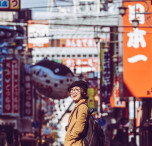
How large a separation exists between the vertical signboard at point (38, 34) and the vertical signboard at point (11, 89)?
3.70 m

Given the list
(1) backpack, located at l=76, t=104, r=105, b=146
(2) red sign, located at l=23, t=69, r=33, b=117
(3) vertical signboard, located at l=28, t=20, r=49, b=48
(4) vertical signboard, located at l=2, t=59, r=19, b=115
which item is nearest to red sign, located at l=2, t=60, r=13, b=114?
(4) vertical signboard, located at l=2, t=59, r=19, b=115

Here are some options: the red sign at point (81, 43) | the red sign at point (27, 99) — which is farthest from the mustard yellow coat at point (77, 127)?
the red sign at point (81, 43)

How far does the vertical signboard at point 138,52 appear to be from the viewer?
1009 inches

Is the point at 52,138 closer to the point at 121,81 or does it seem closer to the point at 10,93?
the point at 10,93

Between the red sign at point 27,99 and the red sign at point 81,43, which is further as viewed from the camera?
the red sign at point 81,43

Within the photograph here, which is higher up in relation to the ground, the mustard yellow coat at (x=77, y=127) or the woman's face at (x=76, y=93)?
the woman's face at (x=76, y=93)

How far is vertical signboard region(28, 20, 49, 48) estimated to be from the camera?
56.9 m

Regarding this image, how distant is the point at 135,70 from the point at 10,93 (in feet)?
99.8

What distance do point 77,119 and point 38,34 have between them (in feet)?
164

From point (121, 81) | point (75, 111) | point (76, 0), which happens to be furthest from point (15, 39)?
point (75, 111)

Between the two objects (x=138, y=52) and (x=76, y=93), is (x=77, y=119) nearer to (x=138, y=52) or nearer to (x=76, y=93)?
(x=76, y=93)

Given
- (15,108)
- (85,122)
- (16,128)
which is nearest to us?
(85,122)

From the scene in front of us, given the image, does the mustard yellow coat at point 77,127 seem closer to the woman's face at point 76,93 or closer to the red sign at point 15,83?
the woman's face at point 76,93

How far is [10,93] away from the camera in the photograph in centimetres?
5494
